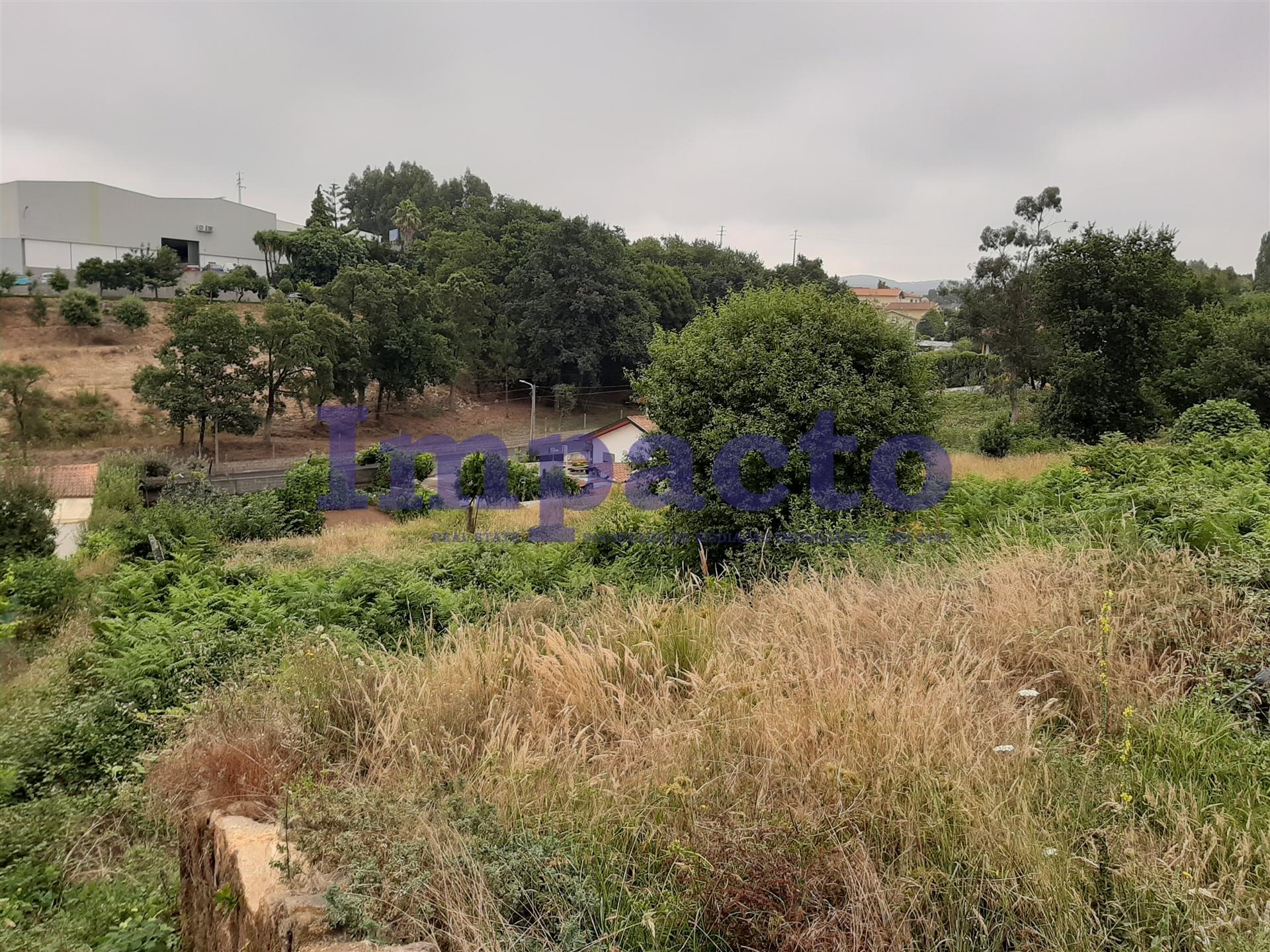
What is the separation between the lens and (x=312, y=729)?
327 centimetres

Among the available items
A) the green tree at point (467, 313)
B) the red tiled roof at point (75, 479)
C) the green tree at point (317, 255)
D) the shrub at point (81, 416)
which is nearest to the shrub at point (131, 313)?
the shrub at point (81, 416)

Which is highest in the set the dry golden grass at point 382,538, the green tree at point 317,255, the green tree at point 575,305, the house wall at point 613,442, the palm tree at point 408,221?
the palm tree at point 408,221

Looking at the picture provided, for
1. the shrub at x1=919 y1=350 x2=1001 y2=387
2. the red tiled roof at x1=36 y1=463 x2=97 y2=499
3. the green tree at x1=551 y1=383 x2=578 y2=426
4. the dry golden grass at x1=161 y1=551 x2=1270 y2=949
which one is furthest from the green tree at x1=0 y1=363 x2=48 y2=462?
the shrub at x1=919 y1=350 x2=1001 y2=387

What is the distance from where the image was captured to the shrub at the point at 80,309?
4009 centimetres

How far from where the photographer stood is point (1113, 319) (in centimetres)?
2275

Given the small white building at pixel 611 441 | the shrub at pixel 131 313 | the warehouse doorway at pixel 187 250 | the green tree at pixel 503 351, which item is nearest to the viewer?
the small white building at pixel 611 441

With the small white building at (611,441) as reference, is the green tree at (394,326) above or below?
above

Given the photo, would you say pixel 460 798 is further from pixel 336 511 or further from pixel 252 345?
pixel 252 345

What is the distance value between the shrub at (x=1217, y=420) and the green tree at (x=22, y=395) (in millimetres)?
35936

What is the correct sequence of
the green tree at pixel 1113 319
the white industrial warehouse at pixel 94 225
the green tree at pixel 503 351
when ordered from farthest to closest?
the white industrial warehouse at pixel 94 225
the green tree at pixel 503 351
the green tree at pixel 1113 319

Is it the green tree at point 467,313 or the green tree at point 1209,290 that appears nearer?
the green tree at point 1209,290

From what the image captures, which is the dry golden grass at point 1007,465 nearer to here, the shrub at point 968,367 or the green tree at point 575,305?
the shrub at point 968,367

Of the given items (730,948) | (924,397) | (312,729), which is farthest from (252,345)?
(730,948)

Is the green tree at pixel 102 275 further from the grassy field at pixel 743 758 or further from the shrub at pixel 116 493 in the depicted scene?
the grassy field at pixel 743 758
